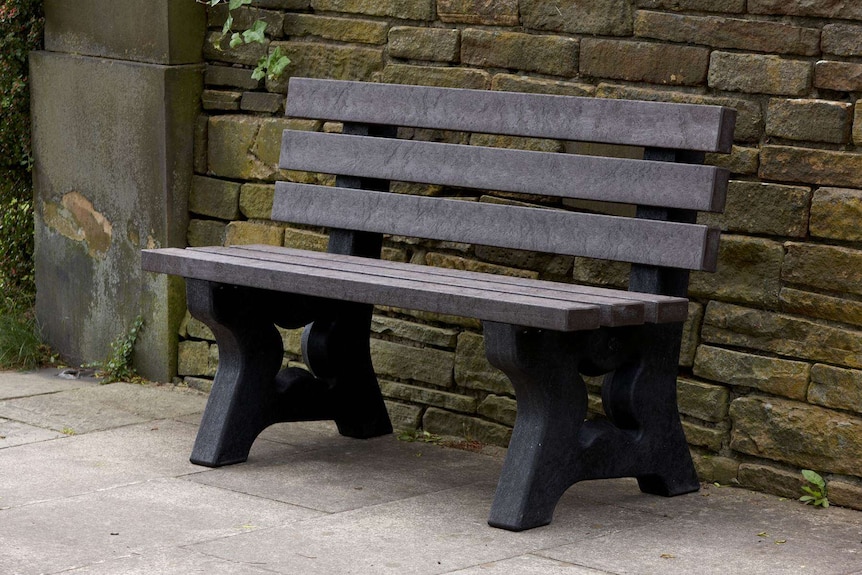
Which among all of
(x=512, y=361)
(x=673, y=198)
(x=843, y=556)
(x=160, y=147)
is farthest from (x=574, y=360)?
(x=160, y=147)

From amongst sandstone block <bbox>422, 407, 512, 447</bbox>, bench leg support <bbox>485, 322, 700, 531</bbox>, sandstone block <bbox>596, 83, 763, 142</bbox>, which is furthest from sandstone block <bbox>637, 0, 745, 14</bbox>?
sandstone block <bbox>422, 407, 512, 447</bbox>

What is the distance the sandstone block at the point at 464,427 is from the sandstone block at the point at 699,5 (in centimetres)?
136

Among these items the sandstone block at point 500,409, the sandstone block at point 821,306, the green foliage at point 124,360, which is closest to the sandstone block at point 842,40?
the sandstone block at point 821,306

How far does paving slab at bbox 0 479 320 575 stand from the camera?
3.11 meters

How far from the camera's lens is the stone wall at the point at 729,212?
3.65 m

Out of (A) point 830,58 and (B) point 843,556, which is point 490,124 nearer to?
(A) point 830,58

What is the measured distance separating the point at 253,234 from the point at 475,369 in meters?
1.04

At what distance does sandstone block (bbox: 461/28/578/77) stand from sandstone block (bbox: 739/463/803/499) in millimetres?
1275

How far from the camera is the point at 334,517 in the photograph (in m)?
3.47

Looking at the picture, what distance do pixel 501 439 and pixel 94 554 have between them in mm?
1549

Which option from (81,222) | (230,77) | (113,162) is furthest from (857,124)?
(81,222)

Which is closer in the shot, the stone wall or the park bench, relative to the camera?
the park bench

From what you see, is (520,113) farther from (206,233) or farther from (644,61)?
(206,233)

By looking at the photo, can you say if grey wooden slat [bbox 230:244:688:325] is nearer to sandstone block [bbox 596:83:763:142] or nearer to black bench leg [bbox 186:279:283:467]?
black bench leg [bbox 186:279:283:467]
